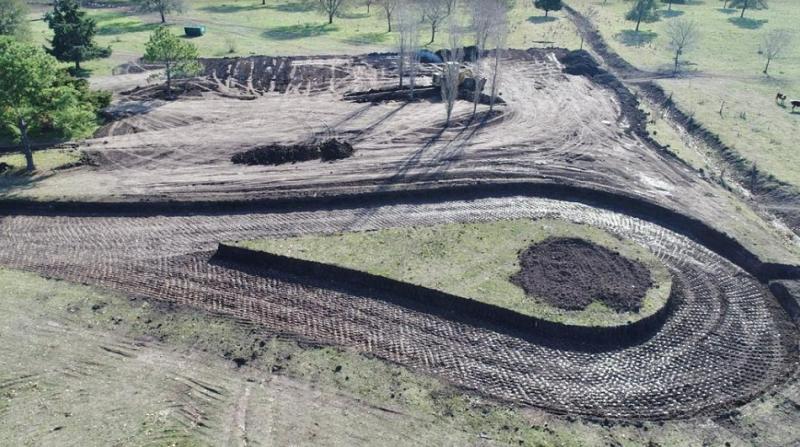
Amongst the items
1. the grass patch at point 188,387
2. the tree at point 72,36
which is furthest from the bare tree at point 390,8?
the grass patch at point 188,387

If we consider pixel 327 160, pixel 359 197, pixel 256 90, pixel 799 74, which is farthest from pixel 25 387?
pixel 799 74

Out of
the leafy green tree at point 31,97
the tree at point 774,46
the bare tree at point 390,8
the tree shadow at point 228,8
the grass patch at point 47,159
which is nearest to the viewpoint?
the leafy green tree at point 31,97

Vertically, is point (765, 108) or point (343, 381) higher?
point (765, 108)

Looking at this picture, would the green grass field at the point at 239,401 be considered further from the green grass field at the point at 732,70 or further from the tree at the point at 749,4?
the tree at the point at 749,4

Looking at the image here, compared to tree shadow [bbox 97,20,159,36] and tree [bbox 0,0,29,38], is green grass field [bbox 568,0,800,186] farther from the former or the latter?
tree [bbox 0,0,29,38]

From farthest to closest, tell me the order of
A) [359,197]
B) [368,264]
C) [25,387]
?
1. [359,197]
2. [368,264]
3. [25,387]

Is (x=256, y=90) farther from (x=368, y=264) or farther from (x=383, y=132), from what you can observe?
(x=368, y=264)

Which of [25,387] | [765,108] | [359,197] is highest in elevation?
[765,108]

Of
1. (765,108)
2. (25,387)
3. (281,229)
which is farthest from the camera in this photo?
(765,108)

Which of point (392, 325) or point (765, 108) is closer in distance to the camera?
point (392, 325)
